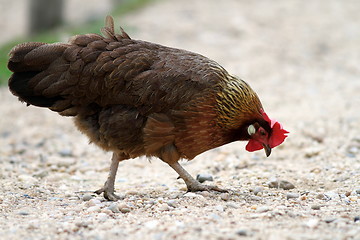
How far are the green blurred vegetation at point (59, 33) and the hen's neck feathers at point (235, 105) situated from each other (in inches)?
249

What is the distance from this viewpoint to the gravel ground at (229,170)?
165 inches

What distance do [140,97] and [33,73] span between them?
1.16m

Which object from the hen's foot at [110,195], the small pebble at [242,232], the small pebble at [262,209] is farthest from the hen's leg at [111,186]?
the small pebble at [242,232]

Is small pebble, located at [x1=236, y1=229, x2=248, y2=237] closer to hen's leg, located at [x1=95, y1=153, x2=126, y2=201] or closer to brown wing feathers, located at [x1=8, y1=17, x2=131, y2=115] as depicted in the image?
hen's leg, located at [x1=95, y1=153, x2=126, y2=201]

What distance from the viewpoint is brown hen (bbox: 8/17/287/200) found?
525cm

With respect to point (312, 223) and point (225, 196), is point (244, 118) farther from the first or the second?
point (312, 223)

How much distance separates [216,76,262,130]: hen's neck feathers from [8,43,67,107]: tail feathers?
1624 mm

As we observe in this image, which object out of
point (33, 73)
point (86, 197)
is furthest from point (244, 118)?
point (33, 73)

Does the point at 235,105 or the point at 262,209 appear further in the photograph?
the point at 235,105

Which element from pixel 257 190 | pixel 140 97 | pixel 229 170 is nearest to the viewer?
pixel 140 97

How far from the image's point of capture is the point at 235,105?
210 inches

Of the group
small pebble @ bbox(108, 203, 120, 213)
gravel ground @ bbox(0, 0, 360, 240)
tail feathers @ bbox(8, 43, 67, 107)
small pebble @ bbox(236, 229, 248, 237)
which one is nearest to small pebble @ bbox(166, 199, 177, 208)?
gravel ground @ bbox(0, 0, 360, 240)

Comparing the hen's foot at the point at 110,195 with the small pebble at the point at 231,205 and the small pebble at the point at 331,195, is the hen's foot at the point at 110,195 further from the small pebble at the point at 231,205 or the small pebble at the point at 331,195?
the small pebble at the point at 331,195

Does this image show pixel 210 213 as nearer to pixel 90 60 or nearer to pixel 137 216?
pixel 137 216
